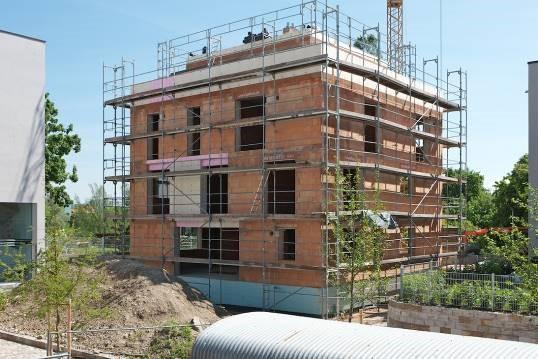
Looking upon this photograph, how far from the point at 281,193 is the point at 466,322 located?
32.7 feet

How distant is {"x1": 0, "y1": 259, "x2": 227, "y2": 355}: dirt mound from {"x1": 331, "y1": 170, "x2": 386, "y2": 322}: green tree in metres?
4.60

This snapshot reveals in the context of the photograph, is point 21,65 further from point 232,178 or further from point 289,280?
point 289,280

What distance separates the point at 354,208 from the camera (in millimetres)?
19141

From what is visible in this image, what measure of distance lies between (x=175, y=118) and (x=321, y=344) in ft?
59.3

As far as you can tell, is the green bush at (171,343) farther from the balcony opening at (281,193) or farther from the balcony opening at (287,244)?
the balcony opening at (281,193)

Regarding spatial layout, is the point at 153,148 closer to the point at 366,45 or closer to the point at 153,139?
the point at 153,139

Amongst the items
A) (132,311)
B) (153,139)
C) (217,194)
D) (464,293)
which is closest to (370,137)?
(217,194)

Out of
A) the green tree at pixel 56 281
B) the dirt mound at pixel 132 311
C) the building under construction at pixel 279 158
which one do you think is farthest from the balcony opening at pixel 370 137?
the green tree at pixel 56 281

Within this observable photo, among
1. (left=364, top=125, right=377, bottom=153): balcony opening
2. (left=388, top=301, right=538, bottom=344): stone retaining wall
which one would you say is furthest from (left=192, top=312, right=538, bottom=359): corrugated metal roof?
(left=364, top=125, right=377, bottom=153): balcony opening

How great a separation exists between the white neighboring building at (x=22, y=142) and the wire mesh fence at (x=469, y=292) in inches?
668

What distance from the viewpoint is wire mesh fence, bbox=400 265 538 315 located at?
16188 millimetres

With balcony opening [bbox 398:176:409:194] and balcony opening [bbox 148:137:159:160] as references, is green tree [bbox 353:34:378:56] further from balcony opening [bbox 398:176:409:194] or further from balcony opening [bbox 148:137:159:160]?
balcony opening [bbox 148:137:159:160]

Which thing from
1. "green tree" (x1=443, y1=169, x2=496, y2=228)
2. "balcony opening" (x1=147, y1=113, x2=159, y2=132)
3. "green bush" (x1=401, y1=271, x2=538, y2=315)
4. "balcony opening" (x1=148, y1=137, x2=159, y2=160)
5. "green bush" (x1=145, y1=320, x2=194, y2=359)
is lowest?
"green bush" (x1=145, y1=320, x2=194, y2=359)

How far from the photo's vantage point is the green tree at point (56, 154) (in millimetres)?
40156
